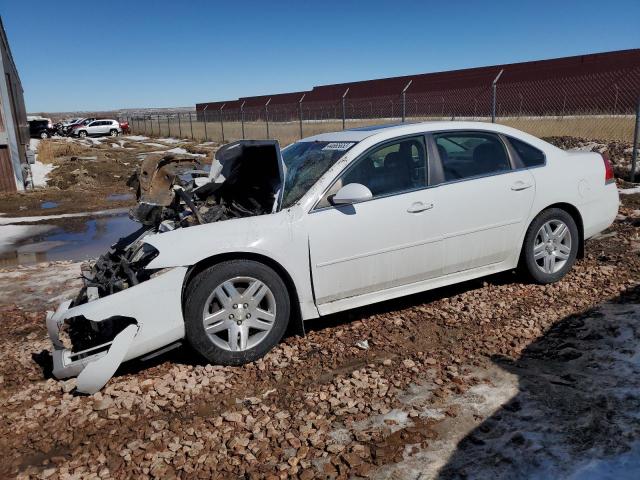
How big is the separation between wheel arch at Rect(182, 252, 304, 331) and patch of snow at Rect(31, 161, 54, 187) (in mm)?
14818

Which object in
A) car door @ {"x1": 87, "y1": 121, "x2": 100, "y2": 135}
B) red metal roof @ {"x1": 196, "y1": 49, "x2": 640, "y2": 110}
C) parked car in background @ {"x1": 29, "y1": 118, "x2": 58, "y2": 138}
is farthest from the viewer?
car door @ {"x1": 87, "y1": 121, "x2": 100, "y2": 135}

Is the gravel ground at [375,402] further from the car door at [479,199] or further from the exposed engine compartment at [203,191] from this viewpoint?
the exposed engine compartment at [203,191]

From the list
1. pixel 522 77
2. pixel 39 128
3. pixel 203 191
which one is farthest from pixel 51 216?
pixel 39 128

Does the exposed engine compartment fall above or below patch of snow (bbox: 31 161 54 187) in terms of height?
above

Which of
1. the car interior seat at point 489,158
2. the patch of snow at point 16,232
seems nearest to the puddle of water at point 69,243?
the patch of snow at point 16,232

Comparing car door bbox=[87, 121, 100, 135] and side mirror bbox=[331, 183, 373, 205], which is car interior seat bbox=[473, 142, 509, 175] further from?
car door bbox=[87, 121, 100, 135]

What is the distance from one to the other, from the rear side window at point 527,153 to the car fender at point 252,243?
222cm

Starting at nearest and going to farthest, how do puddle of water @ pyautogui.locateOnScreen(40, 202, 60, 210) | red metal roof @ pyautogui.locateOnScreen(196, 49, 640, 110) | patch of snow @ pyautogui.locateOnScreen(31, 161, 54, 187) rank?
1. puddle of water @ pyautogui.locateOnScreen(40, 202, 60, 210)
2. patch of snow @ pyautogui.locateOnScreen(31, 161, 54, 187)
3. red metal roof @ pyautogui.locateOnScreen(196, 49, 640, 110)

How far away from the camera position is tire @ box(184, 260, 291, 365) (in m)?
3.68

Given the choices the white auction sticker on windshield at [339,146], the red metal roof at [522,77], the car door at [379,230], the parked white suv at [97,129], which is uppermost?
the red metal roof at [522,77]

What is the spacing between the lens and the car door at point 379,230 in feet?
13.2

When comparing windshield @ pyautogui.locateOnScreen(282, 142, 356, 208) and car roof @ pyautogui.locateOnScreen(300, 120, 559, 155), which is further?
car roof @ pyautogui.locateOnScreen(300, 120, 559, 155)

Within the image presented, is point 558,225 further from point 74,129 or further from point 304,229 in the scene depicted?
point 74,129

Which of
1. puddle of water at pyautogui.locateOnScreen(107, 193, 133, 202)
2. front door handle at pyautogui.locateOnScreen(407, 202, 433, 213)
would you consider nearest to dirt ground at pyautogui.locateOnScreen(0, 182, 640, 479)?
front door handle at pyautogui.locateOnScreen(407, 202, 433, 213)
